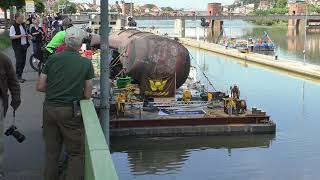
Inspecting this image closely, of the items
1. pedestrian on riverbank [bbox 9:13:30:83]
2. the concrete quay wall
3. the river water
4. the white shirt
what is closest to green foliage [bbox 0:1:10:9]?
the river water

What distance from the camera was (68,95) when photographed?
6012 millimetres

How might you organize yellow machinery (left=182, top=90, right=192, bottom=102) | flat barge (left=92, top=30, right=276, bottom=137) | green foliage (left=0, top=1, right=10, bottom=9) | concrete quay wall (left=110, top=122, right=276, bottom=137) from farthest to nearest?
green foliage (left=0, top=1, right=10, bottom=9) < yellow machinery (left=182, top=90, right=192, bottom=102) < flat barge (left=92, top=30, right=276, bottom=137) < concrete quay wall (left=110, top=122, right=276, bottom=137)

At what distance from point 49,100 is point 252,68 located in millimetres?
38021

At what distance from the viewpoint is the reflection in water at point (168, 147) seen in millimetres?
14734

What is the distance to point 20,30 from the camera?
16.9m

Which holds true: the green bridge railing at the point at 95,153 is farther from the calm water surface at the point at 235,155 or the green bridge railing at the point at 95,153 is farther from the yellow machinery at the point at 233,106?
the yellow machinery at the point at 233,106

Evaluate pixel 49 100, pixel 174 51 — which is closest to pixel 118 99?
pixel 174 51

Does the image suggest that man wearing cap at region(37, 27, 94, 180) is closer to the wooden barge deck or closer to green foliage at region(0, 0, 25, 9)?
the wooden barge deck

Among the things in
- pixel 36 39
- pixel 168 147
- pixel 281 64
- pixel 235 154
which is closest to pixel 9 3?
pixel 281 64

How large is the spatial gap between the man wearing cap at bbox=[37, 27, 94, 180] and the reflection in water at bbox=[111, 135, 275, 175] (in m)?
8.13

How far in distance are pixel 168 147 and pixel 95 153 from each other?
493 inches

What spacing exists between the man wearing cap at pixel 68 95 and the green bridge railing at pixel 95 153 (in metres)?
0.19

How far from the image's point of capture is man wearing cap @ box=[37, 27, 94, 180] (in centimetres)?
592

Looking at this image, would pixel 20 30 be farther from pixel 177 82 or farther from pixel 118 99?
pixel 177 82
